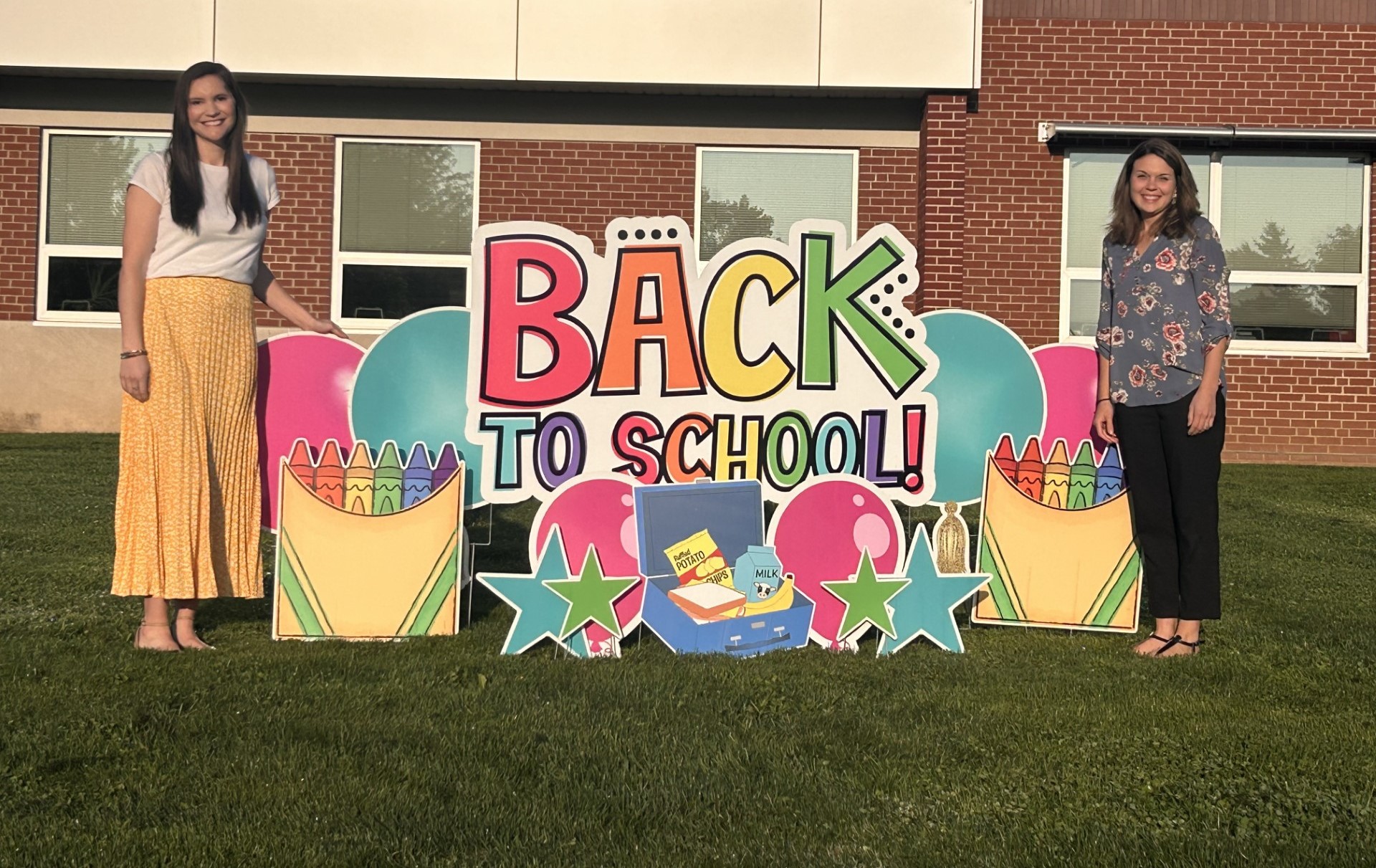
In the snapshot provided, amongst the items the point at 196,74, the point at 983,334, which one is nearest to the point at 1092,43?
the point at 983,334

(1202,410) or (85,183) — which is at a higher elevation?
(85,183)

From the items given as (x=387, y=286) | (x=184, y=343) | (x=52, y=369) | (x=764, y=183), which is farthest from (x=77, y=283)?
(x=184, y=343)

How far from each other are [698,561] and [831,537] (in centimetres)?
49

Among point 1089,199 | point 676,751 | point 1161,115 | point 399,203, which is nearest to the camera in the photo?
point 676,751

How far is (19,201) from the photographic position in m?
11.9

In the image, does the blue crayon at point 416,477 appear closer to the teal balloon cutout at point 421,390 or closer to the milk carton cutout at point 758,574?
the teal balloon cutout at point 421,390

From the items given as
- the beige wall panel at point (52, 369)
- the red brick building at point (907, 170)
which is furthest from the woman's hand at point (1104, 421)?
the beige wall panel at point (52, 369)

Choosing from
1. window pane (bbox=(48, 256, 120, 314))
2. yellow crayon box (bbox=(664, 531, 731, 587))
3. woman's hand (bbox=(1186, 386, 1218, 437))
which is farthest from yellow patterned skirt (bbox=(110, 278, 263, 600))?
window pane (bbox=(48, 256, 120, 314))

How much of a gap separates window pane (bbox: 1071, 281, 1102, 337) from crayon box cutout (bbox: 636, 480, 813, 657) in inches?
306

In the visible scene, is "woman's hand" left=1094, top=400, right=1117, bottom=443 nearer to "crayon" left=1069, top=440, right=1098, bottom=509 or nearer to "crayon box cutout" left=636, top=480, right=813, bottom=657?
"crayon" left=1069, top=440, right=1098, bottom=509

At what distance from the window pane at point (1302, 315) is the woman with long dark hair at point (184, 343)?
377 inches

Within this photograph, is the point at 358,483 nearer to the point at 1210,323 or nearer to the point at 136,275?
the point at 136,275

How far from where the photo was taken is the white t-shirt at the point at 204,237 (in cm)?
445

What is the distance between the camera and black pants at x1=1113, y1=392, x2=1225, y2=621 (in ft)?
15.3
